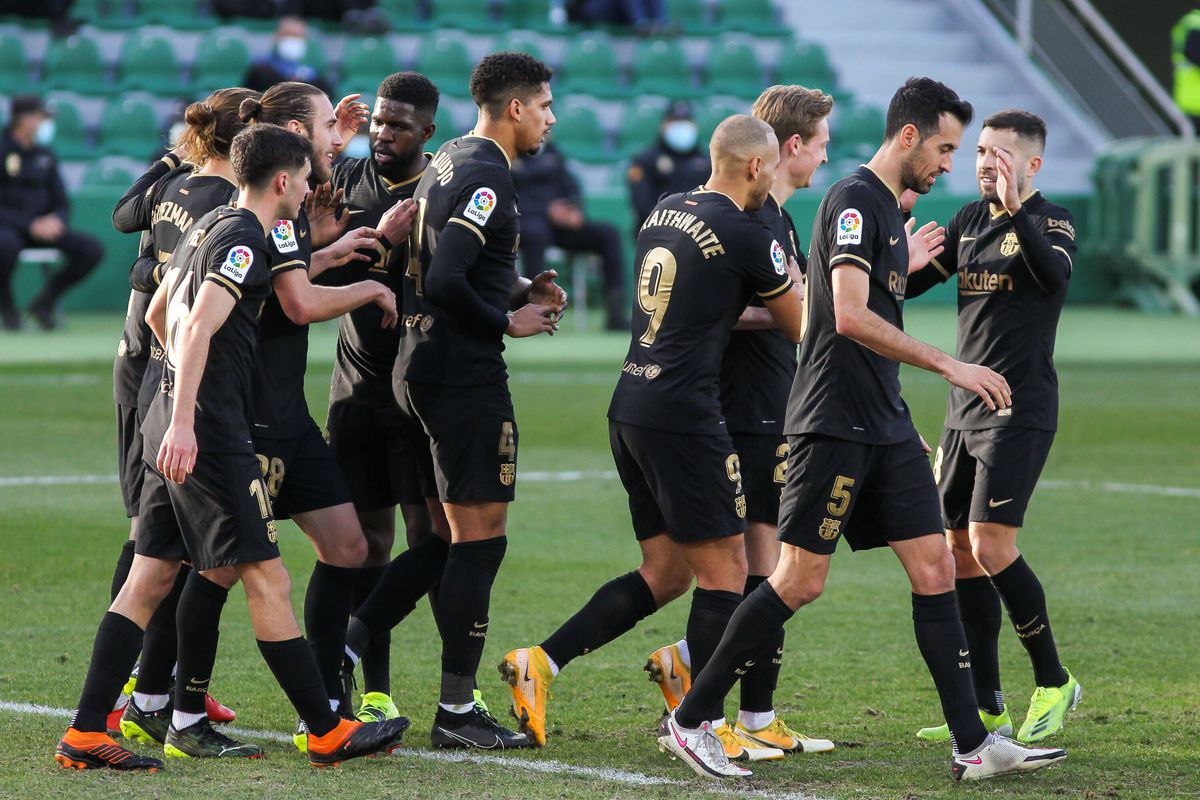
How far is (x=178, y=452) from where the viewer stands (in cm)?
458

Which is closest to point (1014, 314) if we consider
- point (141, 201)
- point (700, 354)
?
point (700, 354)

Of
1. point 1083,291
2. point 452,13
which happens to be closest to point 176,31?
point 452,13

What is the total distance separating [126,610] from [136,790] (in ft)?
1.91

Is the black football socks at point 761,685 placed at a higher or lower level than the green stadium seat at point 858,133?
lower

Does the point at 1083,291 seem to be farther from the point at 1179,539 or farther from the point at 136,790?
the point at 136,790

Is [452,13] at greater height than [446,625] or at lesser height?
greater

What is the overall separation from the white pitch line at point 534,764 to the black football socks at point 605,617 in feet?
1.58

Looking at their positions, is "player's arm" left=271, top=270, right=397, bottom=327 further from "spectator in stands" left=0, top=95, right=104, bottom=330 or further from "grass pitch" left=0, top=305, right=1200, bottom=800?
"spectator in stands" left=0, top=95, right=104, bottom=330

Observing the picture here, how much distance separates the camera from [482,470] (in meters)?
5.25

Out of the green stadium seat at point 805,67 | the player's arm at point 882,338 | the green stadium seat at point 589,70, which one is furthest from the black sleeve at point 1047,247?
the green stadium seat at point 805,67

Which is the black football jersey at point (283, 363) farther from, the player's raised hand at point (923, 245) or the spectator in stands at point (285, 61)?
the spectator in stands at point (285, 61)

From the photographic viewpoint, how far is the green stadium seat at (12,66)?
794 inches

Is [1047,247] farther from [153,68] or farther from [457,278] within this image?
[153,68]

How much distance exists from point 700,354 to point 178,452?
1560 millimetres
